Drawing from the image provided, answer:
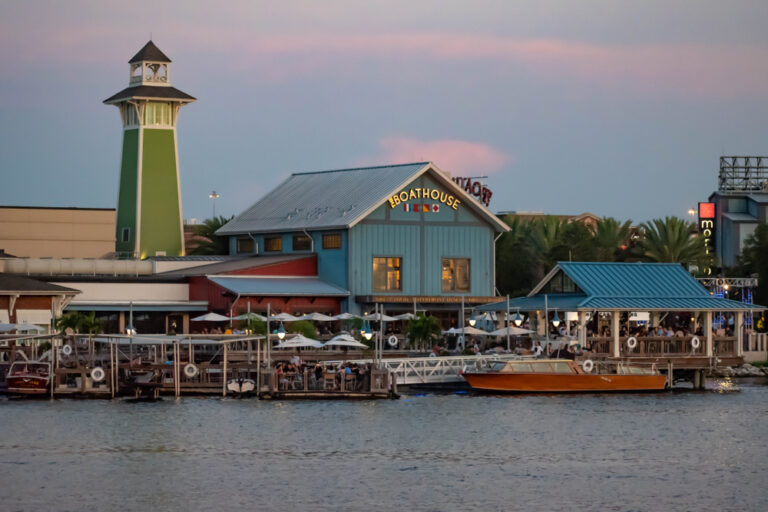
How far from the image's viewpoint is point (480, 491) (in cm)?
4694

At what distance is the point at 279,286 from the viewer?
285ft

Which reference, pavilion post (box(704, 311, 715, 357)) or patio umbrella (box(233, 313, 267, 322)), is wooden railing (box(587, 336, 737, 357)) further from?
patio umbrella (box(233, 313, 267, 322))

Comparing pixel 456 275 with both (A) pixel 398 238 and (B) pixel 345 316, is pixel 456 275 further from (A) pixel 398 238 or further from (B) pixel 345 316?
(B) pixel 345 316

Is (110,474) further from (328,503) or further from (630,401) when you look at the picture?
(630,401)

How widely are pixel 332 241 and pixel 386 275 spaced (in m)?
3.54

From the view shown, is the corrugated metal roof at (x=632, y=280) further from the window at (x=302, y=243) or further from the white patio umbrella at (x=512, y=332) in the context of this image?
the window at (x=302, y=243)

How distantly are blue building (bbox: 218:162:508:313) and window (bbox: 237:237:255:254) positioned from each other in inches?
95.5

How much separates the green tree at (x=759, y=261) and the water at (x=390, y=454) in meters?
37.1

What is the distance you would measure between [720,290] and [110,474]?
208ft

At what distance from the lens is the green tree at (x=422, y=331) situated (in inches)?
3164

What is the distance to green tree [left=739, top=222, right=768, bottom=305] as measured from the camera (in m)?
Result: 110

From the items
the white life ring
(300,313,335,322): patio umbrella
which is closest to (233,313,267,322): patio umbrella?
(300,313,335,322): patio umbrella

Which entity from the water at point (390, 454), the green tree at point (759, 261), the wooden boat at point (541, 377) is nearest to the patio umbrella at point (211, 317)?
the water at point (390, 454)

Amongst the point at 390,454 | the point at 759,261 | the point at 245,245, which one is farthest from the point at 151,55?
the point at 390,454
